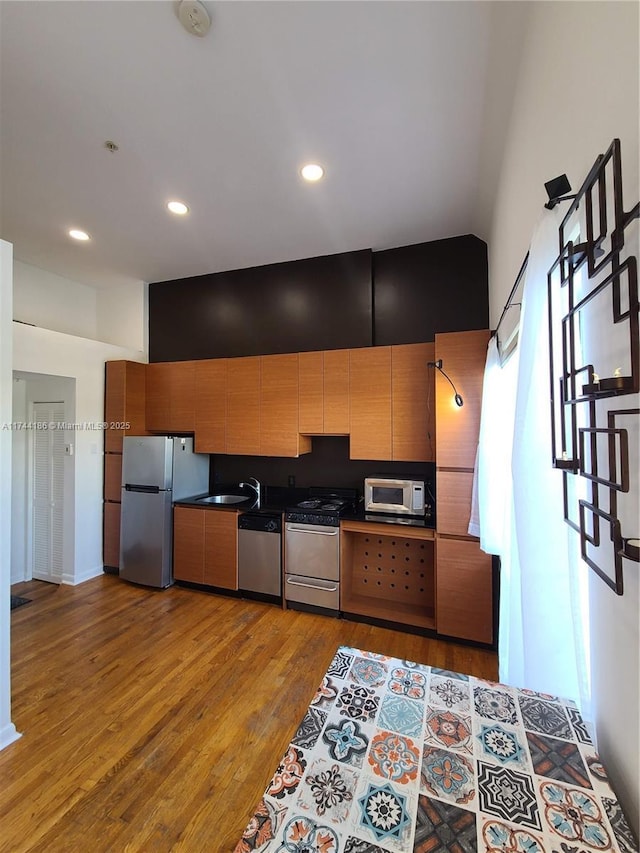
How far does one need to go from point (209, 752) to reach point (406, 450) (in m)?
2.24

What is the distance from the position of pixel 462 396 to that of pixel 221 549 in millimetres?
2562

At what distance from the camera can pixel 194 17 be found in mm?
1413

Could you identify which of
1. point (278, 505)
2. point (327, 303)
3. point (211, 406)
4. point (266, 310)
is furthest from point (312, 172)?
point (278, 505)

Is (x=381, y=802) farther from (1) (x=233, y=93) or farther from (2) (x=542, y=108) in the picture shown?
(1) (x=233, y=93)

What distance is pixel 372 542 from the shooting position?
3217 mm

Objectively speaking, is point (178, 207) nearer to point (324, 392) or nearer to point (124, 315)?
point (324, 392)

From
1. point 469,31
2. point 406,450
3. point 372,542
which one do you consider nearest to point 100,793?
point 372,542

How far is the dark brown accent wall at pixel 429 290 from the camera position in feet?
10.1

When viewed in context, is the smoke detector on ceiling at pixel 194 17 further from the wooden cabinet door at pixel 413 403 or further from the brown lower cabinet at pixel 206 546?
the brown lower cabinet at pixel 206 546

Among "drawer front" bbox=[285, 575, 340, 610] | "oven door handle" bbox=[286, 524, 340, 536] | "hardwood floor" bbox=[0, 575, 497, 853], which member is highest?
"oven door handle" bbox=[286, 524, 340, 536]

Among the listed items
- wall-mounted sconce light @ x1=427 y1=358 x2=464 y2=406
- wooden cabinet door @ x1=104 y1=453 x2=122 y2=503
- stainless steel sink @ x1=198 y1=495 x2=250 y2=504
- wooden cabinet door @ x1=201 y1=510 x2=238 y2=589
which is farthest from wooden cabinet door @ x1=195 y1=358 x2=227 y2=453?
wall-mounted sconce light @ x1=427 y1=358 x2=464 y2=406

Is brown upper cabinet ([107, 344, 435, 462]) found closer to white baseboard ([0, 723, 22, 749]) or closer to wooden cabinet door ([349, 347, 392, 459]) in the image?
wooden cabinet door ([349, 347, 392, 459])

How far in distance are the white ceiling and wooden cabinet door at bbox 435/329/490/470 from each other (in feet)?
3.41

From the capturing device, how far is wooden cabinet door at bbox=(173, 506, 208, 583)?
3.42 meters
